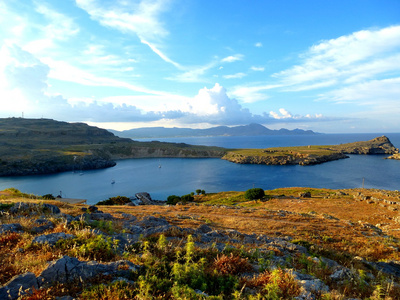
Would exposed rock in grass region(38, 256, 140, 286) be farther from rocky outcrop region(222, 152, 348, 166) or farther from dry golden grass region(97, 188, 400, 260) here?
rocky outcrop region(222, 152, 348, 166)

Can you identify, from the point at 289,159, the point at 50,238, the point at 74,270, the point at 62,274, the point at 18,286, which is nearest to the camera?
the point at 18,286

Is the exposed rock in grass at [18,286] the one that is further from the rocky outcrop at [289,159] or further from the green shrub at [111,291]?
the rocky outcrop at [289,159]

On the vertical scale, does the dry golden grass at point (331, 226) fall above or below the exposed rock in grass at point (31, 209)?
below

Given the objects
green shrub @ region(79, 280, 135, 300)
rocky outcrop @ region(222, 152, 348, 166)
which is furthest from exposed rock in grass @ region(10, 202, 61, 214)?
rocky outcrop @ region(222, 152, 348, 166)

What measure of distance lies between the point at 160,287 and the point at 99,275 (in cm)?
179

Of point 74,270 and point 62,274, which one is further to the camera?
point 74,270

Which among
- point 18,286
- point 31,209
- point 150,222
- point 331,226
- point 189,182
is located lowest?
point 189,182

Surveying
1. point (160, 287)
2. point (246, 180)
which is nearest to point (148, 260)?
point (160, 287)

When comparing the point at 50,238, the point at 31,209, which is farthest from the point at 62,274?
the point at 31,209

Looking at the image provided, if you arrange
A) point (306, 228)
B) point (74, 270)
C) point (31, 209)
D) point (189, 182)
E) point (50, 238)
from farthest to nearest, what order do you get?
point (189, 182), point (306, 228), point (31, 209), point (50, 238), point (74, 270)

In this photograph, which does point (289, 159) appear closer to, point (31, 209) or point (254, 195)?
point (254, 195)

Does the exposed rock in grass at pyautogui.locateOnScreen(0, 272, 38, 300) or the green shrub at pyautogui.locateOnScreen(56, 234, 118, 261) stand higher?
the exposed rock in grass at pyautogui.locateOnScreen(0, 272, 38, 300)

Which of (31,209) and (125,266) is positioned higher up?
(125,266)

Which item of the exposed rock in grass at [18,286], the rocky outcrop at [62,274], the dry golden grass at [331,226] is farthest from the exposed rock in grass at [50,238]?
the dry golden grass at [331,226]
